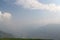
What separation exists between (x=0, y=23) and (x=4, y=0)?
421 mm

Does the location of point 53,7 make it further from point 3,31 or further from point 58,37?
point 3,31

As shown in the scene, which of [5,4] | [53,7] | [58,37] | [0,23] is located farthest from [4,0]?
[58,37]

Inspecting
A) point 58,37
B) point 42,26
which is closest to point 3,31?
point 42,26

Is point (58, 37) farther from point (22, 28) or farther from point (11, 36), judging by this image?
point (11, 36)

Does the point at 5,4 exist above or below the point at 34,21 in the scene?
above

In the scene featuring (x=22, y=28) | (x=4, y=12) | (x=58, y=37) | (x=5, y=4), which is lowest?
(x=58, y=37)

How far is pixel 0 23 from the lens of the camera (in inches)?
91.5

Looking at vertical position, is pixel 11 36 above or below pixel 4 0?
below

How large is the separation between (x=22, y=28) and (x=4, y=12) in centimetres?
43

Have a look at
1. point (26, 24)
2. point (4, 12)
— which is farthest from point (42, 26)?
point (4, 12)

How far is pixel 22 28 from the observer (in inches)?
91.1

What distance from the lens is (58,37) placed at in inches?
90.6

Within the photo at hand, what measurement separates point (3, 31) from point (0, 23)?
0.16 metres

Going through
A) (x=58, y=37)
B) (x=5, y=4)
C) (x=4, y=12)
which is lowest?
(x=58, y=37)
